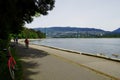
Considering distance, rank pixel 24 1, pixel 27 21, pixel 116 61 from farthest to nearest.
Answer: pixel 27 21 < pixel 24 1 < pixel 116 61

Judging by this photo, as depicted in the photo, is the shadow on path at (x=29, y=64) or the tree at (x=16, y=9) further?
the tree at (x=16, y=9)

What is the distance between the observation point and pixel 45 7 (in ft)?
88.5

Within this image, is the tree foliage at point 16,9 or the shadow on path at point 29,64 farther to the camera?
the tree foliage at point 16,9

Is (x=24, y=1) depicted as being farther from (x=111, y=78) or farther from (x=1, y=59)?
(x=111, y=78)

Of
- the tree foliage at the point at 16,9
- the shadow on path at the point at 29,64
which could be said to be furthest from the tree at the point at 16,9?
the shadow on path at the point at 29,64

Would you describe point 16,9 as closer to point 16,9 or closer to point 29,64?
point 16,9

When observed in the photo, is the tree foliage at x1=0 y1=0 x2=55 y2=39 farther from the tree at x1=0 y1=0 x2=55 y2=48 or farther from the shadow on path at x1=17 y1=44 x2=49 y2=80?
the shadow on path at x1=17 y1=44 x2=49 y2=80

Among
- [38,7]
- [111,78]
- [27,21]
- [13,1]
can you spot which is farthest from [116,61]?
[27,21]

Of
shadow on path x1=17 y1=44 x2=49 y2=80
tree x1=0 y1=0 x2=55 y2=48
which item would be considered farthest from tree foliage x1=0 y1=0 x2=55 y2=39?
shadow on path x1=17 y1=44 x2=49 y2=80

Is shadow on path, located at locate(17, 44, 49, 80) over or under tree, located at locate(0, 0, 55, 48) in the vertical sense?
under

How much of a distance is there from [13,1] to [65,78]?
1099cm

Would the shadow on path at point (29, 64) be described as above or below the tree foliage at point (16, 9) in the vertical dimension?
below

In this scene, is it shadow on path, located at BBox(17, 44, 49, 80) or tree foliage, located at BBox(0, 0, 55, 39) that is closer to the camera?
shadow on path, located at BBox(17, 44, 49, 80)

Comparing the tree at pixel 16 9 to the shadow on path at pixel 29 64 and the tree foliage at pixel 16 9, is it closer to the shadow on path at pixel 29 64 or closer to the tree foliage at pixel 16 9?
the tree foliage at pixel 16 9
